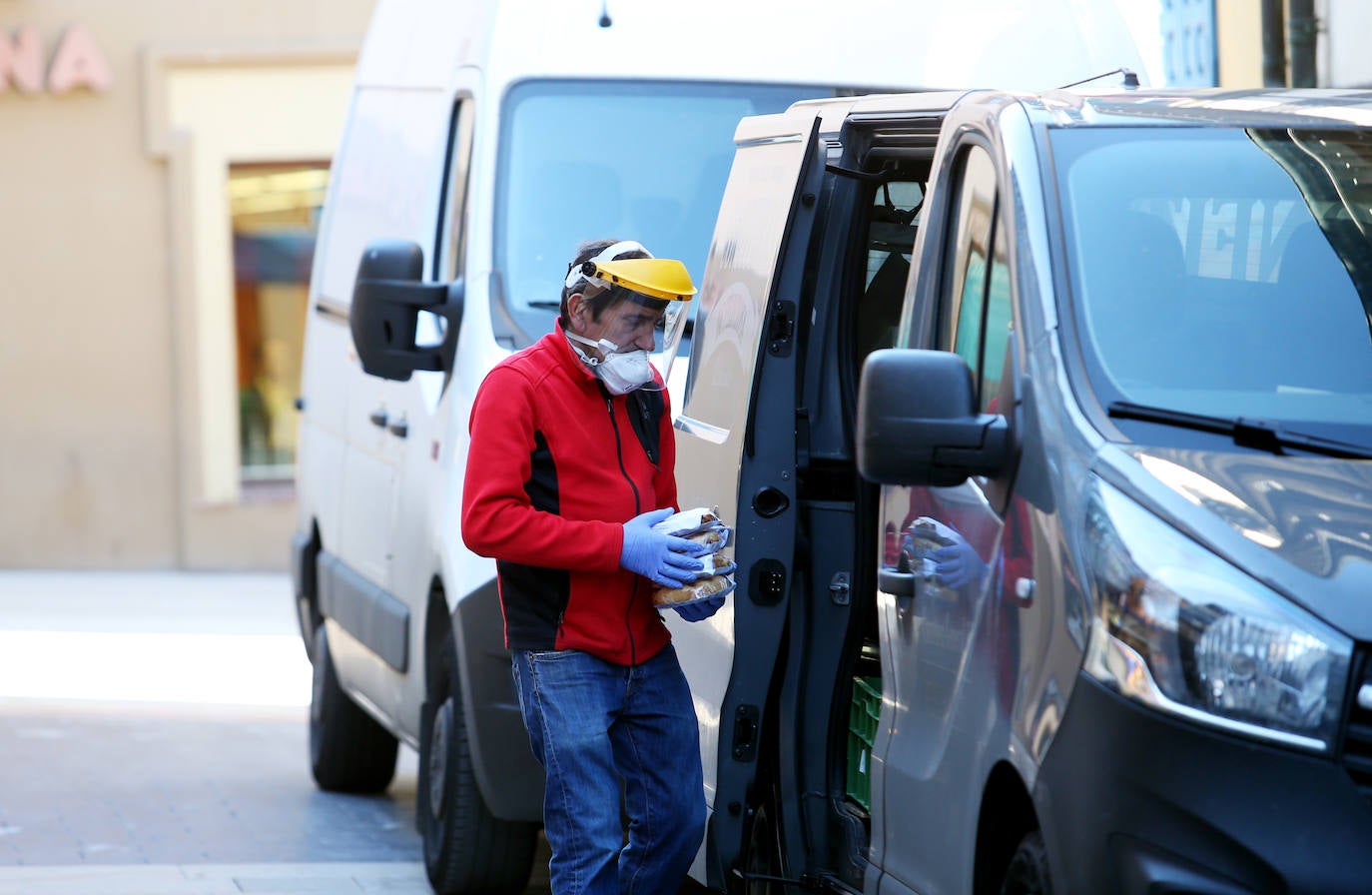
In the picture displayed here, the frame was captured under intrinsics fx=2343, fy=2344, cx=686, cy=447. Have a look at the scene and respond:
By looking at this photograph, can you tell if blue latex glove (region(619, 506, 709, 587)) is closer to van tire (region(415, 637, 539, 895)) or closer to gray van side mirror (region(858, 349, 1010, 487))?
gray van side mirror (region(858, 349, 1010, 487))

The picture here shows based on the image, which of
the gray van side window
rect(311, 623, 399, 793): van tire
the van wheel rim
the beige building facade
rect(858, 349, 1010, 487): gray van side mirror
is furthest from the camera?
the beige building facade

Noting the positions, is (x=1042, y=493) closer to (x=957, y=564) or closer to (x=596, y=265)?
(x=957, y=564)

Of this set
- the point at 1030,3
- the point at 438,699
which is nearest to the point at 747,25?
the point at 1030,3

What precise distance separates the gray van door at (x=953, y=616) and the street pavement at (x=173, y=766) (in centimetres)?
310

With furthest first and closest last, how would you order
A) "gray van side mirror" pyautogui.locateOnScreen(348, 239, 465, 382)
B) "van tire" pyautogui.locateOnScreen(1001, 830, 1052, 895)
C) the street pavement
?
1. the street pavement
2. "gray van side mirror" pyautogui.locateOnScreen(348, 239, 465, 382)
3. "van tire" pyautogui.locateOnScreen(1001, 830, 1052, 895)

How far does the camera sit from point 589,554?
15.4ft

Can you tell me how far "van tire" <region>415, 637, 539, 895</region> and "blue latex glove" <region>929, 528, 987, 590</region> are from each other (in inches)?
101

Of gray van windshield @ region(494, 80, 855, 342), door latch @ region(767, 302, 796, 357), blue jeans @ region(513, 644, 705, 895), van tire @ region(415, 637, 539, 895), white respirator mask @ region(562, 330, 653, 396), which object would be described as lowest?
van tire @ region(415, 637, 539, 895)

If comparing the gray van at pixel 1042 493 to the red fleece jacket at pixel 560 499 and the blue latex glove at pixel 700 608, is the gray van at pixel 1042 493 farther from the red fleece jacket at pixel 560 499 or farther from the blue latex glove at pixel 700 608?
the red fleece jacket at pixel 560 499

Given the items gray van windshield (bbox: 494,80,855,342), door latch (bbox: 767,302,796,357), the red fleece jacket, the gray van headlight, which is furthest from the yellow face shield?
gray van windshield (bbox: 494,80,855,342)

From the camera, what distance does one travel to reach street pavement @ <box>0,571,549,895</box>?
754 centimetres

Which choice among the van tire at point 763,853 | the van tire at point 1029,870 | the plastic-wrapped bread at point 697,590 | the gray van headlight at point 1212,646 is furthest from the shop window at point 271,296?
the gray van headlight at point 1212,646

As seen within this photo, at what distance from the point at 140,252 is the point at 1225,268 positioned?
48.8 feet

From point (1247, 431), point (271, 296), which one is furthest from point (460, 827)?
point (271, 296)
